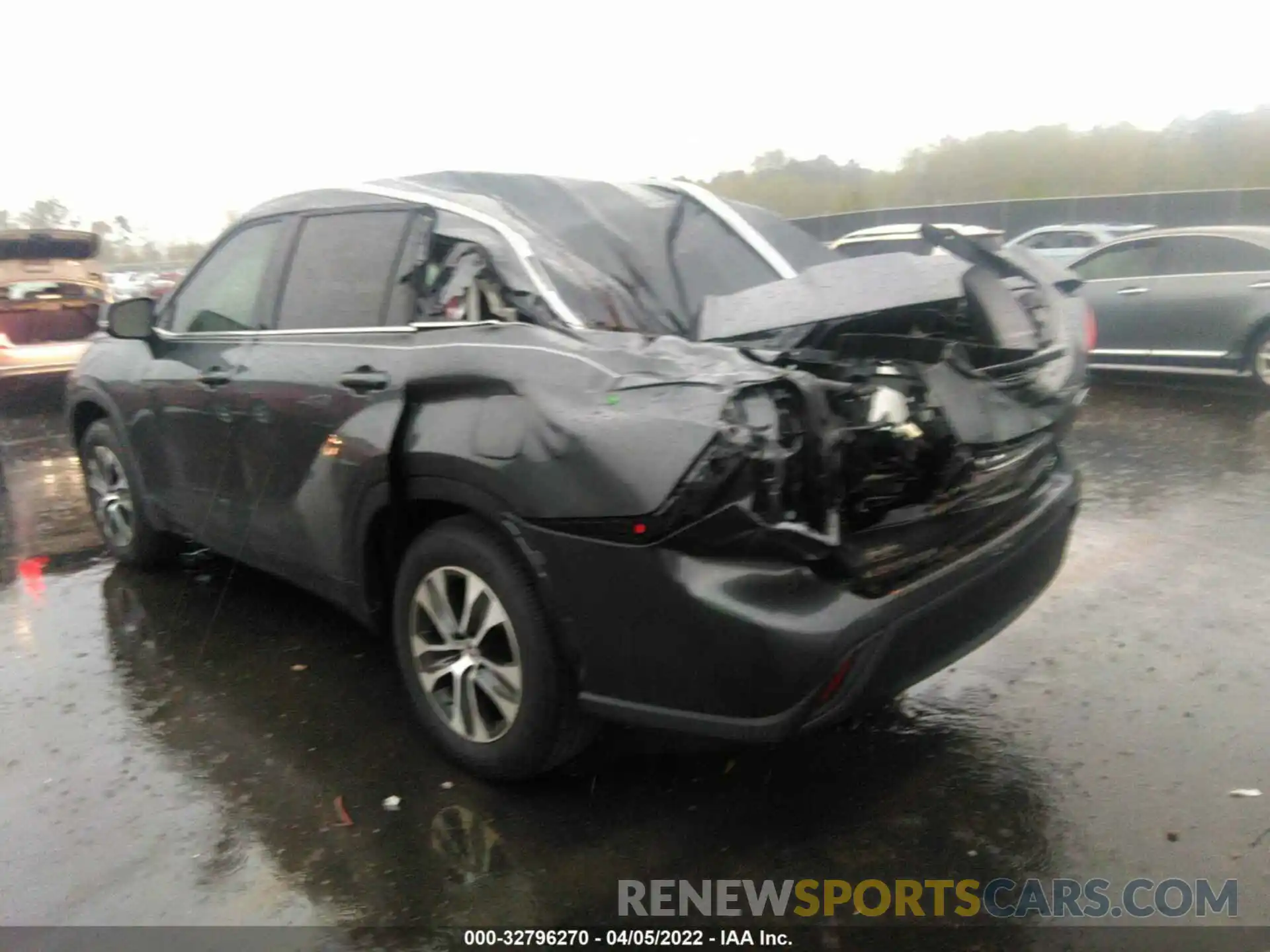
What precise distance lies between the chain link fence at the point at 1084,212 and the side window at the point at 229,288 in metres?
14.9

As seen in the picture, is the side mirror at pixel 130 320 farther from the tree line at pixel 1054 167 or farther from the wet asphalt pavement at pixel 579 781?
the tree line at pixel 1054 167

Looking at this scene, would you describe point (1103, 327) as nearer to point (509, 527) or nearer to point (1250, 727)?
point (1250, 727)

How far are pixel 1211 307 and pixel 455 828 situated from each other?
8382mm

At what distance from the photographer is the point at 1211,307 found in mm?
8844

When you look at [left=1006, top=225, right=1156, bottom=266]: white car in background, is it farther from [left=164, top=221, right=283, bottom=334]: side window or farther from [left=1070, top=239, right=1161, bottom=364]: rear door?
[left=164, top=221, right=283, bottom=334]: side window

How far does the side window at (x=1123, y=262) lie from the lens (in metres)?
9.54

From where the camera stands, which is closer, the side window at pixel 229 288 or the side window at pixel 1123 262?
the side window at pixel 229 288

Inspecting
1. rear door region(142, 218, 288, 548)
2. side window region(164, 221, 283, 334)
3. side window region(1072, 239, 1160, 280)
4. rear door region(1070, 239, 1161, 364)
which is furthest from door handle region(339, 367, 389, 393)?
side window region(1072, 239, 1160, 280)

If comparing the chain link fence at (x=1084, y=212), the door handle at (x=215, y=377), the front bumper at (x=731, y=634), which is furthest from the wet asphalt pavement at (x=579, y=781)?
the chain link fence at (x=1084, y=212)

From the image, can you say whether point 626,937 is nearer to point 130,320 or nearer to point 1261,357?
point 130,320

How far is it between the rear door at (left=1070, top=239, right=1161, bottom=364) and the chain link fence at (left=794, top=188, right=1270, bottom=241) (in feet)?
29.2

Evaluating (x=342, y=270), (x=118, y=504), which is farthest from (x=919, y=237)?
(x=118, y=504)

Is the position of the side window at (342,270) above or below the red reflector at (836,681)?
above

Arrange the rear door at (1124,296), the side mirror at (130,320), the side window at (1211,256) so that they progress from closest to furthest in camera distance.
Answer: the side mirror at (130,320) → the side window at (1211,256) → the rear door at (1124,296)
